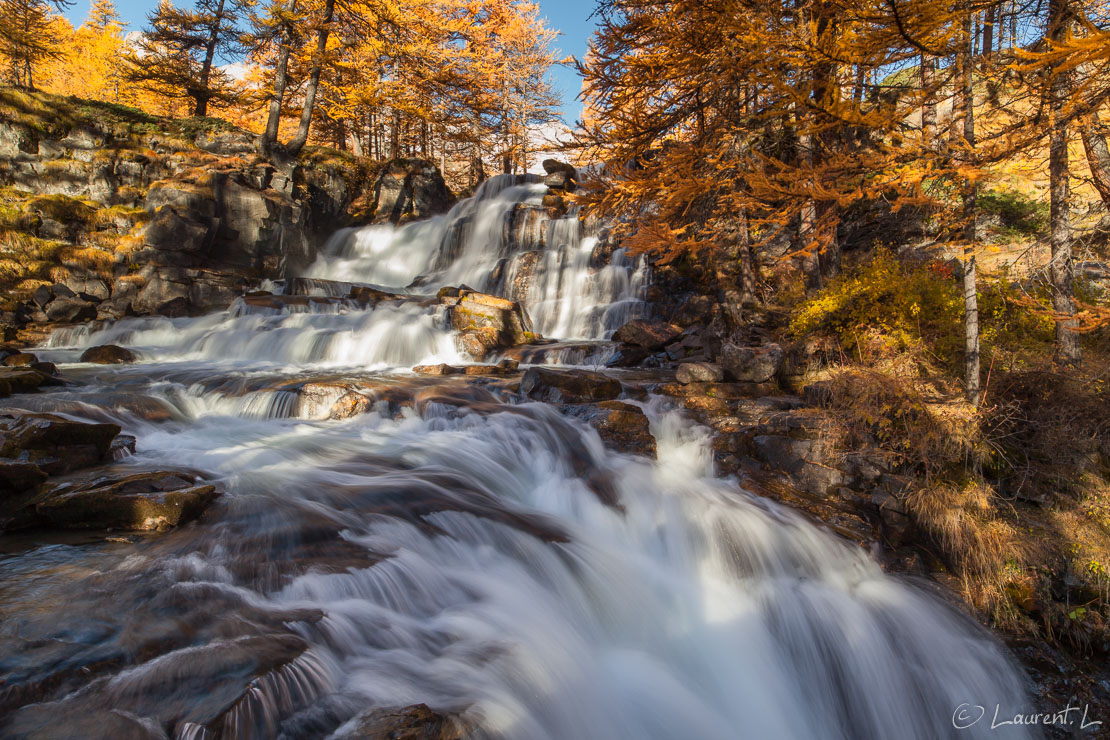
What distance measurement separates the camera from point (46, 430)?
4.72 m

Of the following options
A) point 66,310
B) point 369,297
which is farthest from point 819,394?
point 66,310

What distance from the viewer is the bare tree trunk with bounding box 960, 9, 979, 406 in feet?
16.8

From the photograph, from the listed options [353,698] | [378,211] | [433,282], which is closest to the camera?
[353,698]

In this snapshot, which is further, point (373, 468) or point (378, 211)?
point (378, 211)

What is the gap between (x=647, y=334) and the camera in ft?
36.8

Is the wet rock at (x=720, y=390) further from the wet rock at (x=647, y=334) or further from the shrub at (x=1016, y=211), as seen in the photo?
the shrub at (x=1016, y=211)

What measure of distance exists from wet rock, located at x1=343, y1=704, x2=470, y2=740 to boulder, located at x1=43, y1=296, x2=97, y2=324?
1563cm

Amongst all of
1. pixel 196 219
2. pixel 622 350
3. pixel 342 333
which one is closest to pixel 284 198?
pixel 196 219

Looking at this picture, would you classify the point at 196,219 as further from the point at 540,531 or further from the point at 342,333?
the point at 540,531

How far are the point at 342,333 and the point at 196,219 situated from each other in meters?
7.48

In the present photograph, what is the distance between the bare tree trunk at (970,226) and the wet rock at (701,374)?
10.6 ft

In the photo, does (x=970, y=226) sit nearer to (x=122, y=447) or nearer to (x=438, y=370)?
(x=438, y=370)

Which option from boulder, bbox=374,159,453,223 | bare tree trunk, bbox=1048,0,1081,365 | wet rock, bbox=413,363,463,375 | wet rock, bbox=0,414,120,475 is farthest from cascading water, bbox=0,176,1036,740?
boulder, bbox=374,159,453,223

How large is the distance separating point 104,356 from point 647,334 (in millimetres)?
11188
